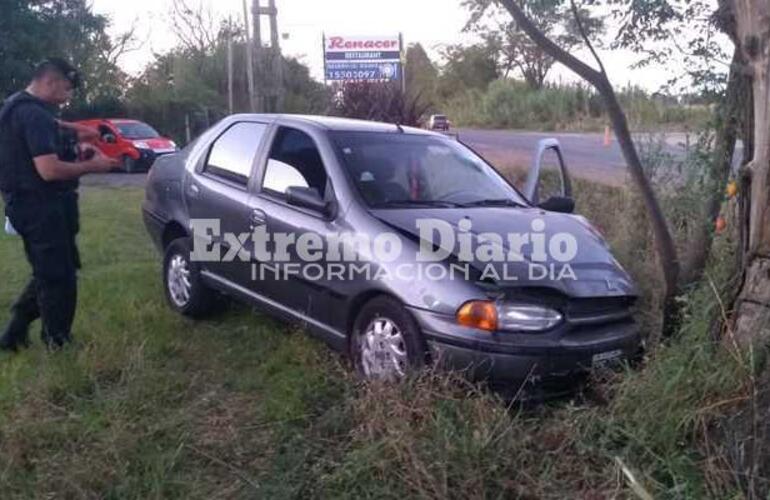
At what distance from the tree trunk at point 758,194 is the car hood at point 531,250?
0.84 metres

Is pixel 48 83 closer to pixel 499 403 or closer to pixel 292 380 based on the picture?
pixel 292 380

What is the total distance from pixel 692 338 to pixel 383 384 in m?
1.43

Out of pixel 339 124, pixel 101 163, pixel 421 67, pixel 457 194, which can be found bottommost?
pixel 457 194

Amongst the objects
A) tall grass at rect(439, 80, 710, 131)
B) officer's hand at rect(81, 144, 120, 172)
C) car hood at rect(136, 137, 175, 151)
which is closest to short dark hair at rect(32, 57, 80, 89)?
officer's hand at rect(81, 144, 120, 172)

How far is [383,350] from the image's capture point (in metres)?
4.17

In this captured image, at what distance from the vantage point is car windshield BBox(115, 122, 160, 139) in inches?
902

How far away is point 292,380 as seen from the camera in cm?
457

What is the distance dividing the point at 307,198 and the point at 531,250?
132 cm

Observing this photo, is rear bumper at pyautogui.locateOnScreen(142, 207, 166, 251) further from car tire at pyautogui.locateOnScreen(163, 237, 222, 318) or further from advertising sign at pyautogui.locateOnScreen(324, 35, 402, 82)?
advertising sign at pyautogui.locateOnScreen(324, 35, 402, 82)

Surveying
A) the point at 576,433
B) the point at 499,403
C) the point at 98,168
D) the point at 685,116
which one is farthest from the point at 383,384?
the point at 685,116

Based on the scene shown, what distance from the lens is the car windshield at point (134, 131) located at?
22.9m

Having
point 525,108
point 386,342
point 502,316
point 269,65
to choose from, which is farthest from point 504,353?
point 525,108

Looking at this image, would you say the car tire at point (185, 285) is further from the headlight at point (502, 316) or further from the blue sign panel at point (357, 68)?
the blue sign panel at point (357, 68)

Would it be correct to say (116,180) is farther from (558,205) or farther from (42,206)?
(558,205)
